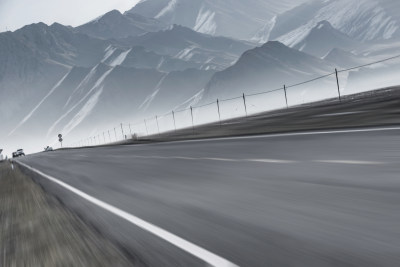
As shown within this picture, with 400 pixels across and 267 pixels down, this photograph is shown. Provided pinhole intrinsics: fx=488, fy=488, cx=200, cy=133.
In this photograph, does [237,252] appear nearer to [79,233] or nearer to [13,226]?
[79,233]

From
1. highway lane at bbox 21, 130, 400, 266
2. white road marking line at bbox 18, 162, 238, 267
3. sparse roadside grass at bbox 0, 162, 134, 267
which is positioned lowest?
sparse roadside grass at bbox 0, 162, 134, 267

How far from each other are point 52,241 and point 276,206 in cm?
261

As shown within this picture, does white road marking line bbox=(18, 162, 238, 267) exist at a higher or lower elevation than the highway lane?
lower

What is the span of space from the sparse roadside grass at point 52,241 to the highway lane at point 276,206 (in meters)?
0.22

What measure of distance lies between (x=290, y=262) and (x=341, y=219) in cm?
106

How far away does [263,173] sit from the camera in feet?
25.4

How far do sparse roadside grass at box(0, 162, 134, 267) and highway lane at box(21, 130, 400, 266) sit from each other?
22cm

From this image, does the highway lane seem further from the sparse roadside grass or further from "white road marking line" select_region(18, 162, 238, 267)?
the sparse roadside grass

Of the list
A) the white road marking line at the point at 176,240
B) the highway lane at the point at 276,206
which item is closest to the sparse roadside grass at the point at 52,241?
the highway lane at the point at 276,206

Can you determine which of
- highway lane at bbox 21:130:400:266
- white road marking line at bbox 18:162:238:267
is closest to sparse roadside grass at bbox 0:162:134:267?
highway lane at bbox 21:130:400:266

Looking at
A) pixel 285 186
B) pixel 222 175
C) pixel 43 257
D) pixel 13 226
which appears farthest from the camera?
pixel 222 175

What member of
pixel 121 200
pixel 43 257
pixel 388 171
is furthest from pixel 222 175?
pixel 43 257

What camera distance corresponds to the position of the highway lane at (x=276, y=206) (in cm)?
369

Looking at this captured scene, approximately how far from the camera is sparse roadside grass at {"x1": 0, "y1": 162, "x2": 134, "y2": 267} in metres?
4.59
